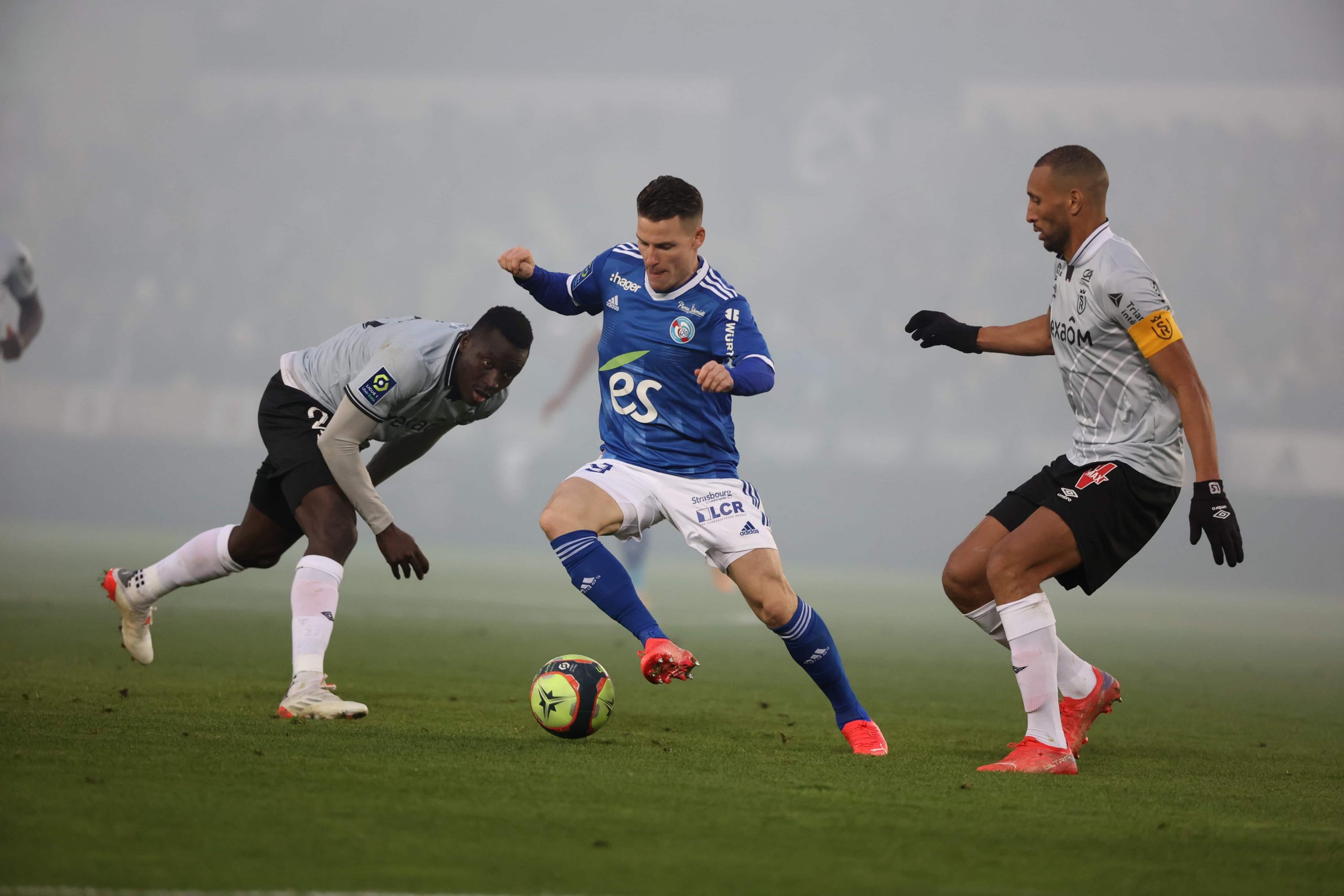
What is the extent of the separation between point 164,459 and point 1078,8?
13990 mm

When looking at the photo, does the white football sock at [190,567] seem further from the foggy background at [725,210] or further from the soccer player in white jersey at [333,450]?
the foggy background at [725,210]

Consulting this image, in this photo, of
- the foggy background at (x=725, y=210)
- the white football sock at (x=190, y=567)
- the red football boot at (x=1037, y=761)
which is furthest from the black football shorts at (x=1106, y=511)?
the foggy background at (x=725, y=210)

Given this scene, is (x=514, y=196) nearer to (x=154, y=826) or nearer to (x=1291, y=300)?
(x=1291, y=300)

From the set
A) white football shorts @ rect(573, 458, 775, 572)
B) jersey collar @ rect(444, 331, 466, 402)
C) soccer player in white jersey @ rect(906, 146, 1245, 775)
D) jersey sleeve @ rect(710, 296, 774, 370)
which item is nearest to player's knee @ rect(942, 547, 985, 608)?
soccer player in white jersey @ rect(906, 146, 1245, 775)

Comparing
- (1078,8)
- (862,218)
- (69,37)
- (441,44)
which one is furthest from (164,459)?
(1078,8)

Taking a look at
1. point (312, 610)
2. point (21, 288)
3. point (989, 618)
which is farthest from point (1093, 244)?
point (21, 288)

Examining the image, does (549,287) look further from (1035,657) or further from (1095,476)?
(1035,657)

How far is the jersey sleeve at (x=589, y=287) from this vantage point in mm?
5023

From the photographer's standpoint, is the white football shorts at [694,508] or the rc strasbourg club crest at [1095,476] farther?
the white football shorts at [694,508]

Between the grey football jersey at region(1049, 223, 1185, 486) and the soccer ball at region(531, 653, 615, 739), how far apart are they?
1901mm

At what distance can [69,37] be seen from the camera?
56.1ft

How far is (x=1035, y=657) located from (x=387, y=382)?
102 inches

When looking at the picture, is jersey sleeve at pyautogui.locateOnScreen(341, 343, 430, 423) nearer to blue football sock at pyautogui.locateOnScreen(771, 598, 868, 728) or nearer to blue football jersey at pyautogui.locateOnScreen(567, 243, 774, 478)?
blue football jersey at pyautogui.locateOnScreen(567, 243, 774, 478)

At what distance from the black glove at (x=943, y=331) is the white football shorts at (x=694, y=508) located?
3.32 ft
